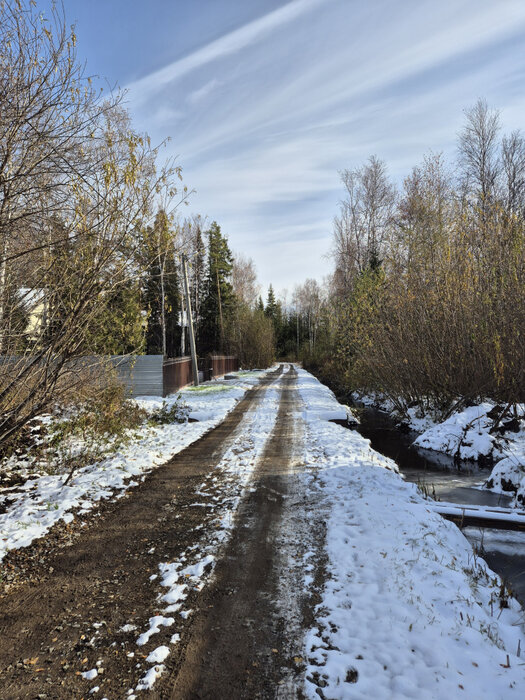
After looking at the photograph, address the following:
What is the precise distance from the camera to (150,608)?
9.93 ft

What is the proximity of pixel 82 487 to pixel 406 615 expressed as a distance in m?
4.40

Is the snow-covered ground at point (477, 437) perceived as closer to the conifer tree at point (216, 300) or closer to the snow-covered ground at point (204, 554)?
the snow-covered ground at point (204, 554)

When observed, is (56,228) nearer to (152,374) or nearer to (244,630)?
(244,630)

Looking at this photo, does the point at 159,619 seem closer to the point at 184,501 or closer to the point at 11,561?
the point at 11,561

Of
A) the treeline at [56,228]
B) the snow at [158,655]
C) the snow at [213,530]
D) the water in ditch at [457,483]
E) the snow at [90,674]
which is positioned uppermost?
the treeline at [56,228]

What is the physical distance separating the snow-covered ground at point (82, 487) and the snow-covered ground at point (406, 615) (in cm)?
300

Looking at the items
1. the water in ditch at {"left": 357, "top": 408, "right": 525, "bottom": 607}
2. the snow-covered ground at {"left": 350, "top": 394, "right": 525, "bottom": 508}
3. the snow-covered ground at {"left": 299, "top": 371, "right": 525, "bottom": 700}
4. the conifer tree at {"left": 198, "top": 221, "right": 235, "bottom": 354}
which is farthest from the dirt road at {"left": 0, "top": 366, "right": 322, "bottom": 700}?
the conifer tree at {"left": 198, "top": 221, "right": 235, "bottom": 354}

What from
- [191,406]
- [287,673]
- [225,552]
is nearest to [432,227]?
[191,406]

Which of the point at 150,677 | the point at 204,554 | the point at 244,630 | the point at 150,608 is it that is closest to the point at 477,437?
the point at 204,554

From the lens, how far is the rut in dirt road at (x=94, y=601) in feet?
7.82

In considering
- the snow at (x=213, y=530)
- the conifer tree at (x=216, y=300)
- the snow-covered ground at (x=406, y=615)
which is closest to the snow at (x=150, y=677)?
the snow at (x=213, y=530)

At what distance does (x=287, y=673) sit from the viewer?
2.41m

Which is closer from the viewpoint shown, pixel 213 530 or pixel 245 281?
pixel 213 530

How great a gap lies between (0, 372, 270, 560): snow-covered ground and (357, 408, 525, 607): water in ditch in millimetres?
4623
